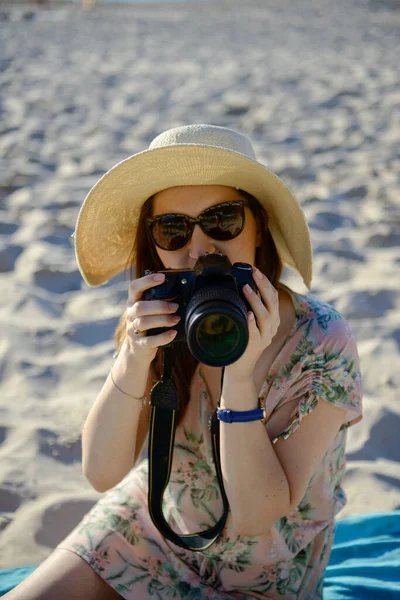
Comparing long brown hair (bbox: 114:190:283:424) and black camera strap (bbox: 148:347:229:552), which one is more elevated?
long brown hair (bbox: 114:190:283:424)

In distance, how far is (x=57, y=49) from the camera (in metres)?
8.39

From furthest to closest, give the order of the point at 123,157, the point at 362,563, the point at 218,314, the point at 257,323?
the point at 123,157 → the point at 362,563 → the point at 257,323 → the point at 218,314

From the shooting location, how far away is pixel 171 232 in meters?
1.37

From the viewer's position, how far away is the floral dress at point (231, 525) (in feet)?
4.45

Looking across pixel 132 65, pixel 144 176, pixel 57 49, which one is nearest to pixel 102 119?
pixel 132 65

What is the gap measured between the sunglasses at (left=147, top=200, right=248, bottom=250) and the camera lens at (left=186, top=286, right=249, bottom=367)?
281 mm

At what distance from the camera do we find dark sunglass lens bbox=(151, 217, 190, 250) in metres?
1.36

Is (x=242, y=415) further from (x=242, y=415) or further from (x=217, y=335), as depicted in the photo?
(x=217, y=335)

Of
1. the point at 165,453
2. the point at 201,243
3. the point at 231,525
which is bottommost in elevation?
the point at 231,525

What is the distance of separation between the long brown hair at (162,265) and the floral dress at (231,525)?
3cm

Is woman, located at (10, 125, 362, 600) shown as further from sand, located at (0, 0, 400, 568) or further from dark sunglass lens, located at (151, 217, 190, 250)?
sand, located at (0, 0, 400, 568)

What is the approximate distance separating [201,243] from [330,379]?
385 millimetres

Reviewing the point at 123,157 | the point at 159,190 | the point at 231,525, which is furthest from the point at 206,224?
the point at 123,157

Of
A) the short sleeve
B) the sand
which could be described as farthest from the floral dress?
the sand
